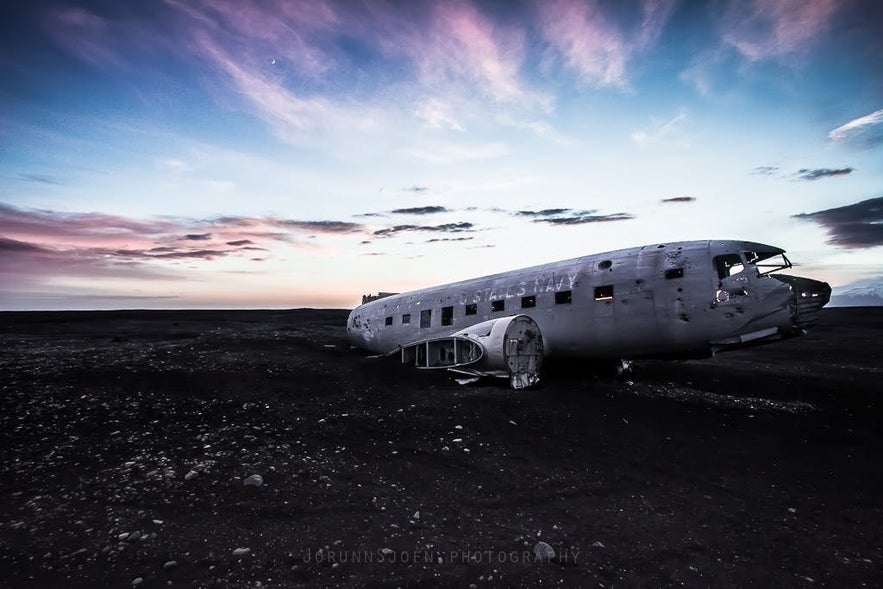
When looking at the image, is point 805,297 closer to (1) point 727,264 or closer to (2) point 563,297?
(1) point 727,264

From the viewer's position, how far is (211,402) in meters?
12.2

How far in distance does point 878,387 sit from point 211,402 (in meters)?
23.2

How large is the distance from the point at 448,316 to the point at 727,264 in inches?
417

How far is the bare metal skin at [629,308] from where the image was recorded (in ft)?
42.2

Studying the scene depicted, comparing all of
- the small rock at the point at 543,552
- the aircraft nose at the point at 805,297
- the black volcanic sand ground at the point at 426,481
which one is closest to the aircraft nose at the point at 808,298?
the aircraft nose at the point at 805,297

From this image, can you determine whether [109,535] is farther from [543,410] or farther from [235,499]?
[543,410]

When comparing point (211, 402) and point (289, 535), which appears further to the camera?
point (211, 402)

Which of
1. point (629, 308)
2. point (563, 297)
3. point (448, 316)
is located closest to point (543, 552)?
point (629, 308)

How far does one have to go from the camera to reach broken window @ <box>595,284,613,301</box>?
14.7m

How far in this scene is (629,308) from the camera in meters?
14.4

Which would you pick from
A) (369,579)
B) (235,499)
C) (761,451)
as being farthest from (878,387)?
(235,499)

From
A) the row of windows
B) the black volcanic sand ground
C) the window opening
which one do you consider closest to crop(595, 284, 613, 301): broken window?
the row of windows

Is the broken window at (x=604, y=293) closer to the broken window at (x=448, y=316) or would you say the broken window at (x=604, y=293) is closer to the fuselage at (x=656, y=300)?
the fuselage at (x=656, y=300)

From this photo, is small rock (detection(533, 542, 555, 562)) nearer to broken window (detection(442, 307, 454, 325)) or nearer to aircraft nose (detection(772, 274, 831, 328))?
aircraft nose (detection(772, 274, 831, 328))
